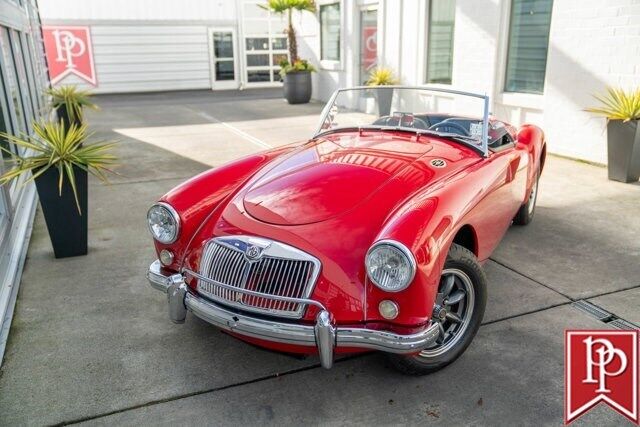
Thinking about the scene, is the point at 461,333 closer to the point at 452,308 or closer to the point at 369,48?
the point at 452,308

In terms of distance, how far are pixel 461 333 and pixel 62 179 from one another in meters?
3.19

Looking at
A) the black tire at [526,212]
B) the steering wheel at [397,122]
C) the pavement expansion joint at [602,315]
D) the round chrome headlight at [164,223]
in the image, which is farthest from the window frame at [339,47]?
the round chrome headlight at [164,223]

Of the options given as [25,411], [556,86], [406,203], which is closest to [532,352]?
[406,203]

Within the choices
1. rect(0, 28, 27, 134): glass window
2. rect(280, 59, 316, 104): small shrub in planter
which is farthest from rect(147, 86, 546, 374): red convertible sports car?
rect(280, 59, 316, 104): small shrub in planter

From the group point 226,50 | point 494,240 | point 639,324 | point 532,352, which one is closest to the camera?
point 532,352

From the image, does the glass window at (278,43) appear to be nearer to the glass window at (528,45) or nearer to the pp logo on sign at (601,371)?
the glass window at (528,45)

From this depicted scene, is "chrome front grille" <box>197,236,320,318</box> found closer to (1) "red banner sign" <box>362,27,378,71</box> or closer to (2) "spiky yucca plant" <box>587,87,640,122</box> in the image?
(2) "spiky yucca plant" <box>587,87,640,122</box>

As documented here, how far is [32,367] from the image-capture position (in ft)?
9.37

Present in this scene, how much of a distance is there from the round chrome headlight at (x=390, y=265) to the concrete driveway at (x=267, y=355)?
0.63m

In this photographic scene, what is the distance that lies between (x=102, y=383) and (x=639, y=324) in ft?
10.0

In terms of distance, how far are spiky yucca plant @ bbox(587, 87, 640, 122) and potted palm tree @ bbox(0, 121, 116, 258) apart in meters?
5.59

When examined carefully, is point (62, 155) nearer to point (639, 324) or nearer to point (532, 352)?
point (532, 352)

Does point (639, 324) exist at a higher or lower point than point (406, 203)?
lower

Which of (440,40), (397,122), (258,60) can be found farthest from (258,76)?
(397,122)
